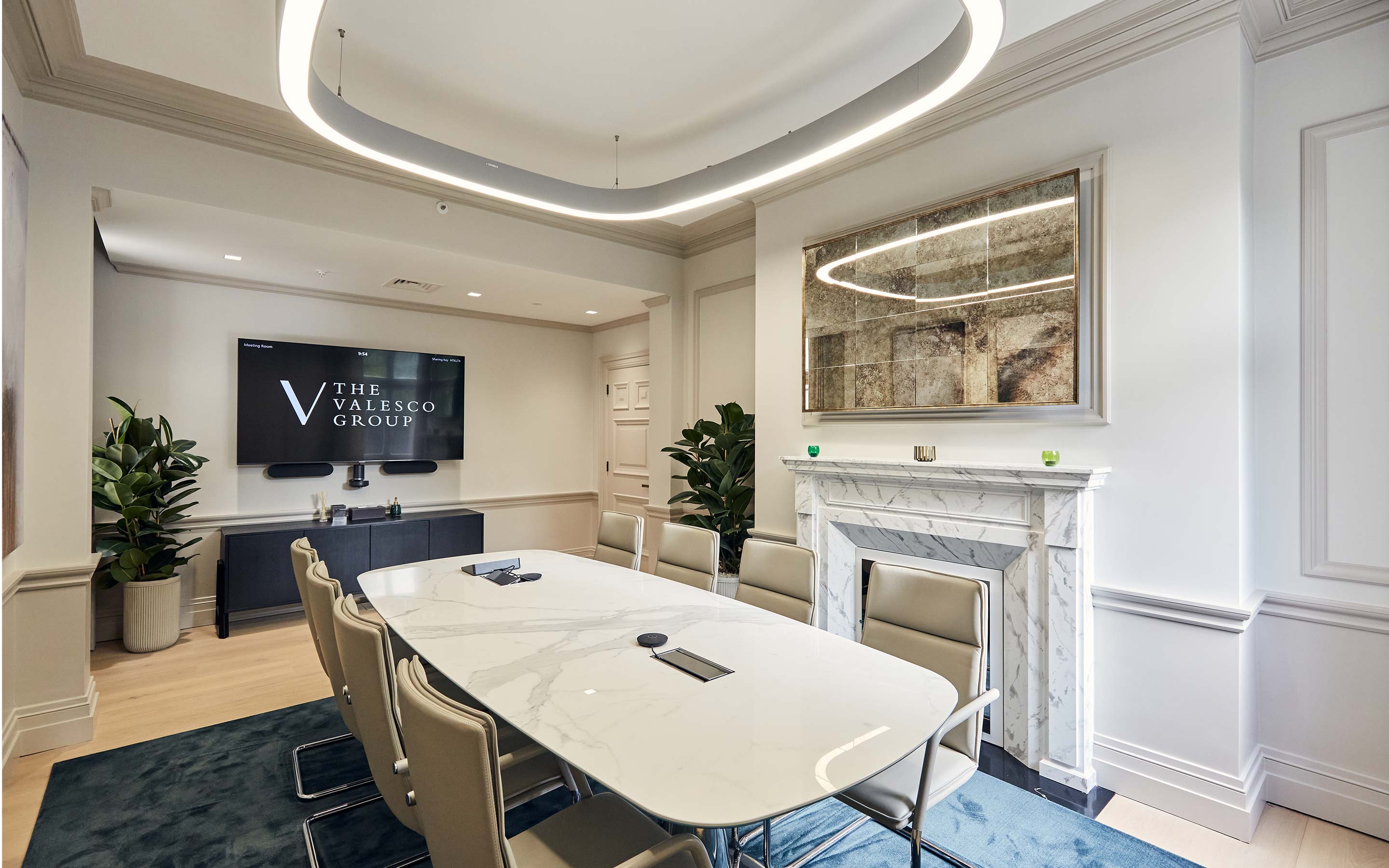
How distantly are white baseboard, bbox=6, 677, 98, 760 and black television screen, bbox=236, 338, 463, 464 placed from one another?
2141 millimetres

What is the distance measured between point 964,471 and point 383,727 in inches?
99.9

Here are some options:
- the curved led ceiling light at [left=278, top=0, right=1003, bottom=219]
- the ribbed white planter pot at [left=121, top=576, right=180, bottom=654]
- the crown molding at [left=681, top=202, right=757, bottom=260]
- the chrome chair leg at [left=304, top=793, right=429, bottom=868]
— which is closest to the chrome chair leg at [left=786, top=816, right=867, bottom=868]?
the chrome chair leg at [left=304, top=793, right=429, bottom=868]

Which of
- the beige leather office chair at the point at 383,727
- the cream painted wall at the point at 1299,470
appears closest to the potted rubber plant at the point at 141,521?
the beige leather office chair at the point at 383,727

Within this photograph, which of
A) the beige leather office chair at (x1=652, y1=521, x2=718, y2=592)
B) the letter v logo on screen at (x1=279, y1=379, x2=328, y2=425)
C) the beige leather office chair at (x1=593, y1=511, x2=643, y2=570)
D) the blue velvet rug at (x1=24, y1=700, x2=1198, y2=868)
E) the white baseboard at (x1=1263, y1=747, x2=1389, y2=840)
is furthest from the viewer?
the letter v logo on screen at (x1=279, y1=379, x2=328, y2=425)

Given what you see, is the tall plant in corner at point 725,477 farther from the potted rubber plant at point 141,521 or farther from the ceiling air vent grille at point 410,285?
the potted rubber plant at point 141,521

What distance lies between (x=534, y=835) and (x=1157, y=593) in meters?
2.53

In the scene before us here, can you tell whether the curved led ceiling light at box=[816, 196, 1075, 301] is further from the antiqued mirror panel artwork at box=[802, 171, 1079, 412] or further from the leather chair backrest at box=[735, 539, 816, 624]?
the leather chair backrest at box=[735, 539, 816, 624]

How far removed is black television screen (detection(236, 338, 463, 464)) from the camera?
5.32 metres

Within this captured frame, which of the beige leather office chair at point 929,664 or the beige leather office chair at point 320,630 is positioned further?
the beige leather office chair at point 320,630

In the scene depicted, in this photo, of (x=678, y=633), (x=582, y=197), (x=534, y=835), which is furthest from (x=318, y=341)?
(x=534, y=835)

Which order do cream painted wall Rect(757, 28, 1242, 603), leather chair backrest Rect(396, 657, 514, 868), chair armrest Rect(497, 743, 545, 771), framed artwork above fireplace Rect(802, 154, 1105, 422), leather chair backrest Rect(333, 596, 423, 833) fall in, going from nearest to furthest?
leather chair backrest Rect(396, 657, 514, 868), leather chair backrest Rect(333, 596, 423, 833), chair armrest Rect(497, 743, 545, 771), cream painted wall Rect(757, 28, 1242, 603), framed artwork above fireplace Rect(802, 154, 1105, 422)

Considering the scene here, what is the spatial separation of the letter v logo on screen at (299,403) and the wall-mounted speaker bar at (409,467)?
0.69m

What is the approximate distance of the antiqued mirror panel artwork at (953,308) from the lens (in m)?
3.23

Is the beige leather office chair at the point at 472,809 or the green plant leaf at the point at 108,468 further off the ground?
the green plant leaf at the point at 108,468
